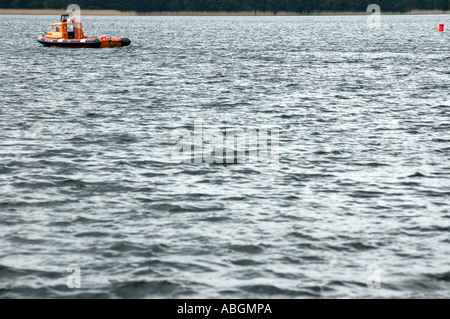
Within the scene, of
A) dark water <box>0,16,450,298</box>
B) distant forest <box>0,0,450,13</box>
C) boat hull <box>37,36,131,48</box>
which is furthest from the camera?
distant forest <box>0,0,450,13</box>

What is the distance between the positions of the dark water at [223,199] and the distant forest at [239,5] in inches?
5977

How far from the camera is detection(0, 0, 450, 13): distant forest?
177 meters

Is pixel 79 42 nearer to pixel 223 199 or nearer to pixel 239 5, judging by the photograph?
pixel 223 199

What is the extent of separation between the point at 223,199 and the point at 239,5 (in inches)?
7332

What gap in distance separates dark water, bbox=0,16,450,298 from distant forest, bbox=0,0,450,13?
152 m

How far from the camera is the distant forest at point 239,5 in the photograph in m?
177

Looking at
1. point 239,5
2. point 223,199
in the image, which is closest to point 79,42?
point 223,199

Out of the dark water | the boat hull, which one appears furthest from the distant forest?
the dark water

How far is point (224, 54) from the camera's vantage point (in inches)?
2601


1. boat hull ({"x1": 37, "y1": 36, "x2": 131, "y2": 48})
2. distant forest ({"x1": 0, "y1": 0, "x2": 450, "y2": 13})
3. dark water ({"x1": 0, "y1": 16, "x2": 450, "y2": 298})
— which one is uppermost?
distant forest ({"x1": 0, "y1": 0, "x2": 450, "y2": 13})

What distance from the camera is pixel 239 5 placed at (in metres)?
195

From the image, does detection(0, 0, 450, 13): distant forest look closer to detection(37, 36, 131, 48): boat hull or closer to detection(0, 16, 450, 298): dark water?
detection(37, 36, 131, 48): boat hull
